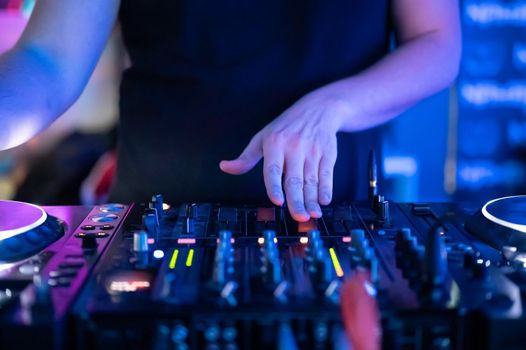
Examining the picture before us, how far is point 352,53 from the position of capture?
4.35 ft

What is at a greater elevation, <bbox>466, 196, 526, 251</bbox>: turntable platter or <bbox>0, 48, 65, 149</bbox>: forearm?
<bbox>0, 48, 65, 149</bbox>: forearm

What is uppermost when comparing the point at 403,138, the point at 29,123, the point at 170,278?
the point at 29,123

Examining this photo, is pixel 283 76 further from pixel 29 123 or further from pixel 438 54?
pixel 29 123

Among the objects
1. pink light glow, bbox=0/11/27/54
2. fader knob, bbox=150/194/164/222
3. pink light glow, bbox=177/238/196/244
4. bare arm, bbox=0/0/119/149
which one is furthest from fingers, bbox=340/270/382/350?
pink light glow, bbox=0/11/27/54

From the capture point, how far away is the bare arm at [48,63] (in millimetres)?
1011

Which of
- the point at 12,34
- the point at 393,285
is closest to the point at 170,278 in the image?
the point at 393,285

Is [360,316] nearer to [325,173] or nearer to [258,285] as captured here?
[258,285]

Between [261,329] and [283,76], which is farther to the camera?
[283,76]

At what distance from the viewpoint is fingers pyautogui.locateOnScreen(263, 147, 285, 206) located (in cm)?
94

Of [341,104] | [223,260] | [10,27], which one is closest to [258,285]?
[223,260]

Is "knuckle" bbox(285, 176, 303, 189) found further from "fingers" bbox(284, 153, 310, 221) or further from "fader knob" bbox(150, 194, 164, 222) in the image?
"fader knob" bbox(150, 194, 164, 222)

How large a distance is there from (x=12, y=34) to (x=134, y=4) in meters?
1.25

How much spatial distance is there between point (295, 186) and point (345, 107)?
225mm

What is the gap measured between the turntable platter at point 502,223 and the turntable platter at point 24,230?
56 cm
